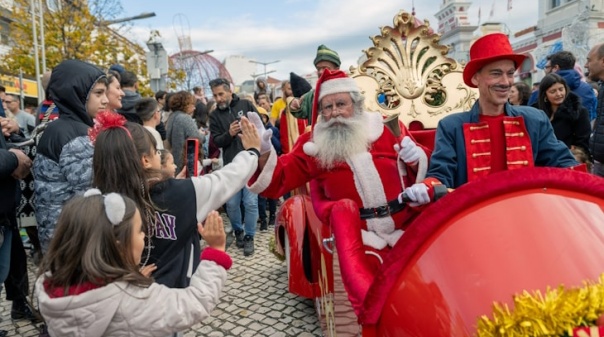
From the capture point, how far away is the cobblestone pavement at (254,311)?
10.6 feet

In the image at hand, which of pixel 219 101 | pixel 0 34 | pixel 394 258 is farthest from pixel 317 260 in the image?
pixel 0 34

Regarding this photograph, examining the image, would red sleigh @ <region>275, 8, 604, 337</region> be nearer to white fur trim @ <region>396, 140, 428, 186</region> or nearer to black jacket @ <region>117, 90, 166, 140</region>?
white fur trim @ <region>396, 140, 428, 186</region>

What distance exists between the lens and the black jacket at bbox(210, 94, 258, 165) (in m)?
4.98

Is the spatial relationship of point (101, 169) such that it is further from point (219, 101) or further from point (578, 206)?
point (219, 101)

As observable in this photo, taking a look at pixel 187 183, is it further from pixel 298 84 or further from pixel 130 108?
pixel 298 84

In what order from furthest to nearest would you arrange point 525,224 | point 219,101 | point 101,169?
point 219,101 → point 101,169 → point 525,224

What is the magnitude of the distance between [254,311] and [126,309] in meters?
2.30

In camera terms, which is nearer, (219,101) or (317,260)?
(317,260)

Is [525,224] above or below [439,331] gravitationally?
above

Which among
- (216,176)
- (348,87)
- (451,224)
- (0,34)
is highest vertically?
(0,34)

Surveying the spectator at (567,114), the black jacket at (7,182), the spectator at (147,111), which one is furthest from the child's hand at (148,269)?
the spectator at (567,114)

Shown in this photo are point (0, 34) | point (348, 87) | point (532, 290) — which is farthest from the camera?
point (0, 34)

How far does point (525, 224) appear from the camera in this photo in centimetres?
132

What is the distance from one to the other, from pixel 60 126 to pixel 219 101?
277cm
